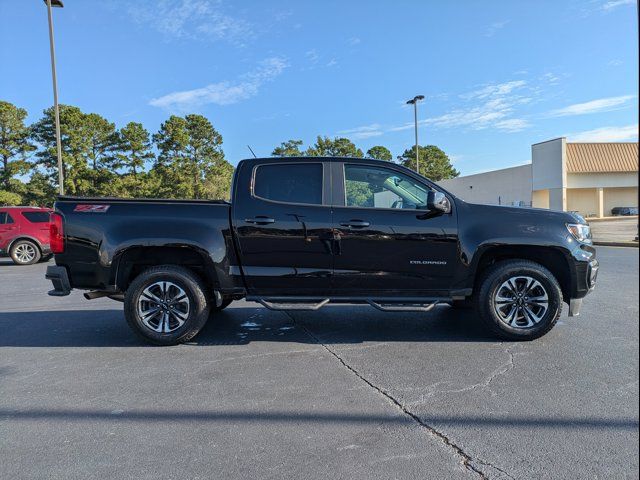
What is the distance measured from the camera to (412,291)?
5.07 meters

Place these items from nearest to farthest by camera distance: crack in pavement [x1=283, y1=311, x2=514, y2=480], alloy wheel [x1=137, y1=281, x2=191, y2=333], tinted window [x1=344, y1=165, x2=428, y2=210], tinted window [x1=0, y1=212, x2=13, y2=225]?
crack in pavement [x1=283, y1=311, x2=514, y2=480]
alloy wheel [x1=137, y1=281, x2=191, y2=333]
tinted window [x1=344, y1=165, x2=428, y2=210]
tinted window [x1=0, y1=212, x2=13, y2=225]

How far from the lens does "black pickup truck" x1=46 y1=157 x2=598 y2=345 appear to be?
16.2 ft

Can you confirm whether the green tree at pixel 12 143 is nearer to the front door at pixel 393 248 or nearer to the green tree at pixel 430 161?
the front door at pixel 393 248

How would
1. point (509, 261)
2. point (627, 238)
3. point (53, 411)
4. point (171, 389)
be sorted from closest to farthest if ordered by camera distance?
point (53, 411) → point (171, 389) → point (509, 261) → point (627, 238)

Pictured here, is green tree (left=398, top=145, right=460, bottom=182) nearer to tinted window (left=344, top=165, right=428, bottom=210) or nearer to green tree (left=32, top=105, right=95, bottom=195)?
green tree (left=32, top=105, right=95, bottom=195)

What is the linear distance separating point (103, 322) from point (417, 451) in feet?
16.5

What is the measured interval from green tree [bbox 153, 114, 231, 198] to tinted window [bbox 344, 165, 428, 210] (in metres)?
36.0

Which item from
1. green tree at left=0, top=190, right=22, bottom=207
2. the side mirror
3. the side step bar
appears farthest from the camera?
green tree at left=0, top=190, right=22, bottom=207

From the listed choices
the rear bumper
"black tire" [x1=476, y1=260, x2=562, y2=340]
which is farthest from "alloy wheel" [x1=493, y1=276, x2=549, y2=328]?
the rear bumper

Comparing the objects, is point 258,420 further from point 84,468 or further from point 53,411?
point 53,411

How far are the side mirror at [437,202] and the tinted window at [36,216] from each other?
45.7 ft

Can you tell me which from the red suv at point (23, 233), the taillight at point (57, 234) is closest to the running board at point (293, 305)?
the taillight at point (57, 234)

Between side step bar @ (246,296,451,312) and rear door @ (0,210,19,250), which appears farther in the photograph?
rear door @ (0,210,19,250)

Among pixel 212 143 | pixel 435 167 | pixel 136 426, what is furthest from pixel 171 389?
pixel 435 167
